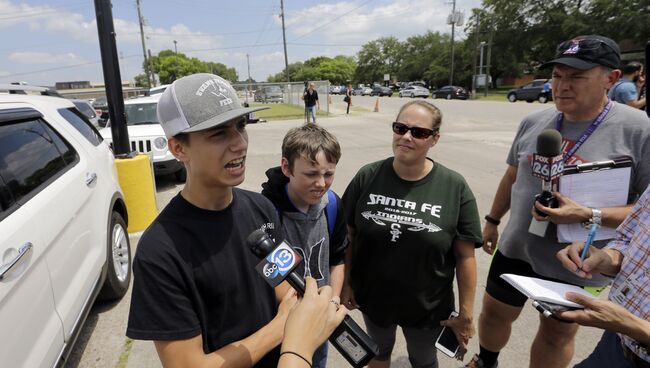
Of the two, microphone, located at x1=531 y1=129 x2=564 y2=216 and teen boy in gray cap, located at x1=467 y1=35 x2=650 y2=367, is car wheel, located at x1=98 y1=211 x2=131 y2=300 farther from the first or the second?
microphone, located at x1=531 y1=129 x2=564 y2=216

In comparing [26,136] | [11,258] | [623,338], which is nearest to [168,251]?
[11,258]

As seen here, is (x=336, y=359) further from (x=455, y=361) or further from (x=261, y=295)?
(x=261, y=295)

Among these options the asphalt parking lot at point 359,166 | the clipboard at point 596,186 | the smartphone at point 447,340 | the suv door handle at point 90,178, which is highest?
the clipboard at point 596,186

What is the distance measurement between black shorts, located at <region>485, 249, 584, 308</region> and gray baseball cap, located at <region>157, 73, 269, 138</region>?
1.98 meters

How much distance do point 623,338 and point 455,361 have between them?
146cm

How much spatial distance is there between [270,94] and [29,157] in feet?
94.9

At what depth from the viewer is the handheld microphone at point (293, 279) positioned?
118 cm

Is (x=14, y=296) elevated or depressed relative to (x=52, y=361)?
elevated

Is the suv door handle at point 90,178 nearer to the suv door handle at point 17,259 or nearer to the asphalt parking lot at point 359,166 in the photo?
the asphalt parking lot at point 359,166

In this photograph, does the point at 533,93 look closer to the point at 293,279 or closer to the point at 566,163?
the point at 566,163

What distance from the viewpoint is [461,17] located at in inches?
1706

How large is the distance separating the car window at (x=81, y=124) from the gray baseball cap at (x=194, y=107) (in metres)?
2.92

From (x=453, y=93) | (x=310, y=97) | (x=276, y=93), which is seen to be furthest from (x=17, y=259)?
(x=453, y=93)

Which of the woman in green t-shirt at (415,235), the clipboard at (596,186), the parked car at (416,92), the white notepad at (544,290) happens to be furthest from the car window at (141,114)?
the parked car at (416,92)
